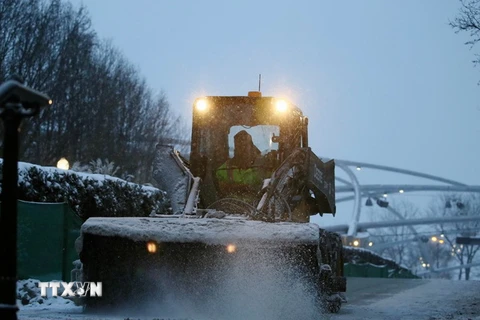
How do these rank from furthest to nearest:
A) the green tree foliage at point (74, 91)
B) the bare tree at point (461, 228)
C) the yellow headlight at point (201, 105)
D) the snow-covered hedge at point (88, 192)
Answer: the bare tree at point (461, 228) < the green tree foliage at point (74, 91) < the snow-covered hedge at point (88, 192) < the yellow headlight at point (201, 105)

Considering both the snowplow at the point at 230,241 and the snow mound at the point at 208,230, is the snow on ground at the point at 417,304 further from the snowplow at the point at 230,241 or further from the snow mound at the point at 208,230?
the snow mound at the point at 208,230

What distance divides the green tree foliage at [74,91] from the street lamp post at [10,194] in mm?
26822

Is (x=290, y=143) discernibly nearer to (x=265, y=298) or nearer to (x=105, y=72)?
(x=265, y=298)

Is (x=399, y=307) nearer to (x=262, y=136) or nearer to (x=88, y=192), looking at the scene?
(x=262, y=136)

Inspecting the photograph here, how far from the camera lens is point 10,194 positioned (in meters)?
5.80

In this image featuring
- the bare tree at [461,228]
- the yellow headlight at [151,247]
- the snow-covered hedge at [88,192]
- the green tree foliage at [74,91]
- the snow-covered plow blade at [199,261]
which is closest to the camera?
the snow-covered plow blade at [199,261]

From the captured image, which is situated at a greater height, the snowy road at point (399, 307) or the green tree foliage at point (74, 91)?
the green tree foliage at point (74, 91)

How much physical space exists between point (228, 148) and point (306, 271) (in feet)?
9.90

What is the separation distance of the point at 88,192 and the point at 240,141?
7.68 meters

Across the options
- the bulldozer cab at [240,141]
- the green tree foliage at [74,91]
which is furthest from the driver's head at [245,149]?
the green tree foliage at [74,91]

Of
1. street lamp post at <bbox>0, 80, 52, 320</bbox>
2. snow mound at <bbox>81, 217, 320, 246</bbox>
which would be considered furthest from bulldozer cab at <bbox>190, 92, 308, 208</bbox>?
street lamp post at <bbox>0, 80, 52, 320</bbox>

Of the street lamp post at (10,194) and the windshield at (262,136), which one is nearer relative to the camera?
the street lamp post at (10,194)

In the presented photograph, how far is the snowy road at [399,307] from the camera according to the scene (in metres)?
11.6

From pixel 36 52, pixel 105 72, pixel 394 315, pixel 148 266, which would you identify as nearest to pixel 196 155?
pixel 148 266
